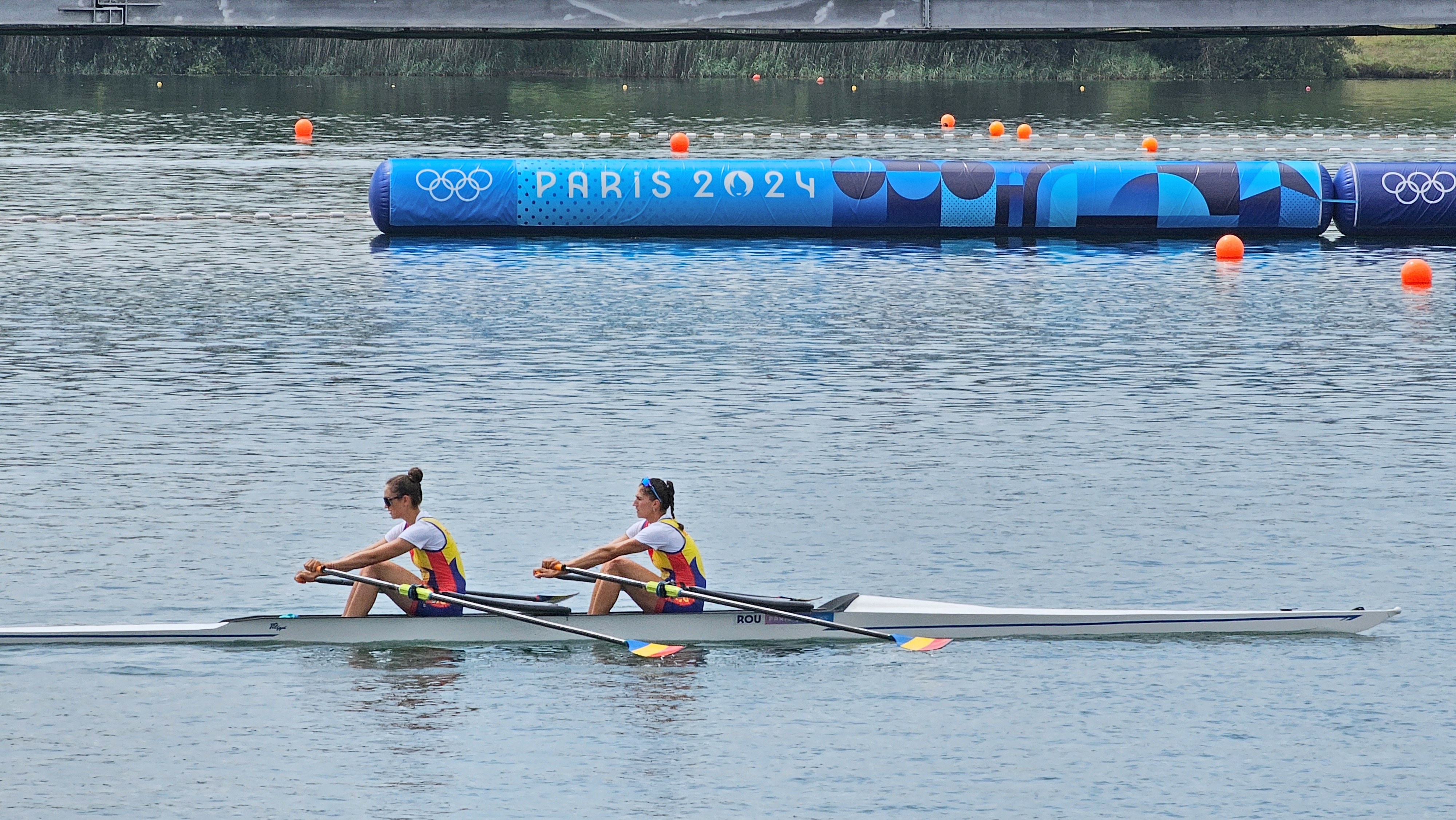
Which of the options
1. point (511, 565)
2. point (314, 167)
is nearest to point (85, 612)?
point (511, 565)

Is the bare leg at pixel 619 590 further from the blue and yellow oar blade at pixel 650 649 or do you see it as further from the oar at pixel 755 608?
the blue and yellow oar blade at pixel 650 649

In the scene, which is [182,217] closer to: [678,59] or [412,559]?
[412,559]

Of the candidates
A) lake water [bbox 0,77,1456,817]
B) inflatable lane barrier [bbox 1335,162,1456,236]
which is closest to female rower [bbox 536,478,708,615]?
lake water [bbox 0,77,1456,817]

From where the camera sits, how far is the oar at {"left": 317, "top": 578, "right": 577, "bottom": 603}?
55.1 ft

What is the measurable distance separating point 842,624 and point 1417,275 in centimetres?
2431

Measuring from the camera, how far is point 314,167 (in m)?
59.8

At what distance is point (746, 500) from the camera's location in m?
21.8

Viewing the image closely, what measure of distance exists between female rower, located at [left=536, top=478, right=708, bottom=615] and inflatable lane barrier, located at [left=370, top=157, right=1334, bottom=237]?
26.7 m

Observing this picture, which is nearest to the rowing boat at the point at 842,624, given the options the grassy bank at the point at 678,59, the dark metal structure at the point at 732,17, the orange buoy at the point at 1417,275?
the orange buoy at the point at 1417,275

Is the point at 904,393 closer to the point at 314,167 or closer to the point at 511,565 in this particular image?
the point at 511,565

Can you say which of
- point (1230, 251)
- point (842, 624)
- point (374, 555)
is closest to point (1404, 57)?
point (1230, 251)

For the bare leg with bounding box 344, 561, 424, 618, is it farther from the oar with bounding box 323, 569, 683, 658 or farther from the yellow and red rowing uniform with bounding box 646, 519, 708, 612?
the yellow and red rowing uniform with bounding box 646, 519, 708, 612

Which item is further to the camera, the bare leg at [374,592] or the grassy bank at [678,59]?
the grassy bank at [678,59]

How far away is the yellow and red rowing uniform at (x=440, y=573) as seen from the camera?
55.5ft
